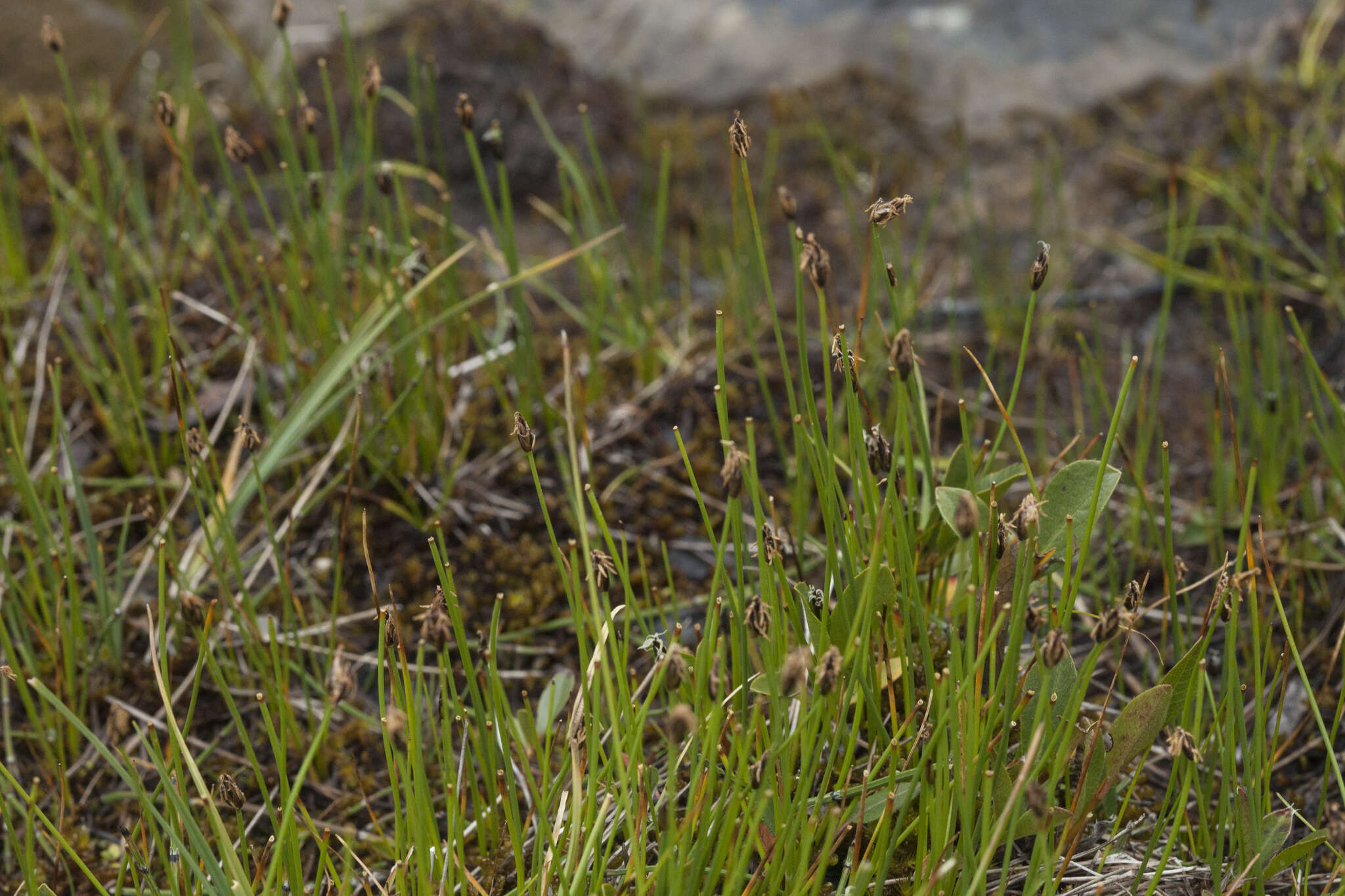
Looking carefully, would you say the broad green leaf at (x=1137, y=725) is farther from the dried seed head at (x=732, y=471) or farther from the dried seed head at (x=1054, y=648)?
the dried seed head at (x=732, y=471)

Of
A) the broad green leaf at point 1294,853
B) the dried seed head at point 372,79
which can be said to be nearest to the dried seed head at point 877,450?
the broad green leaf at point 1294,853

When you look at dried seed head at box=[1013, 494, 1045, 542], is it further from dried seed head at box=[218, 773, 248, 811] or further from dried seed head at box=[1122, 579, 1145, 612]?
dried seed head at box=[218, 773, 248, 811]

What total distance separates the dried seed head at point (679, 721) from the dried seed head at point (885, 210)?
21.1 inches

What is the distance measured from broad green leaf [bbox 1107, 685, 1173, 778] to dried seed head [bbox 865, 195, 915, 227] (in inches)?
22.8

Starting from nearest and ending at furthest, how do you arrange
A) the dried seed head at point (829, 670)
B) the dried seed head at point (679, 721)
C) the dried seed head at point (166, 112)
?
the dried seed head at point (679, 721)
the dried seed head at point (829, 670)
the dried seed head at point (166, 112)

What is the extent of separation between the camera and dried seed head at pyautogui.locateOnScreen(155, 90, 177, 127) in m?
1.64

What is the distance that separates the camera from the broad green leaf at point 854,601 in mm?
1210

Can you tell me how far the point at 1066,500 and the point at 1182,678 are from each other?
0.80ft

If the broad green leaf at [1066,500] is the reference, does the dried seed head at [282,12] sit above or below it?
above

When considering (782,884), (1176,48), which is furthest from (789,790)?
(1176,48)

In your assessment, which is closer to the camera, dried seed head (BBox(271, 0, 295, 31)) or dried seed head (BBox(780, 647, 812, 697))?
dried seed head (BBox(780, 647, 812, 697))

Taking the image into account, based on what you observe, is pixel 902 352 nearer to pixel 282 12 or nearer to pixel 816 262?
pixel 816 262

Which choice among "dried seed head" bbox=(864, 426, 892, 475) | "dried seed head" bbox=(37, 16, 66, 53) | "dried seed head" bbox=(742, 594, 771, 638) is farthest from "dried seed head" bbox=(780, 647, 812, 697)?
"dried seed head" bbox=(37, 16, 66, 53)

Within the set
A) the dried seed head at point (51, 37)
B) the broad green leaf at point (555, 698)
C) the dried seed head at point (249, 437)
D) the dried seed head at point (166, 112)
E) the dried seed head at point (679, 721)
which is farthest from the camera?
the dried seed head at point (51, 37)
